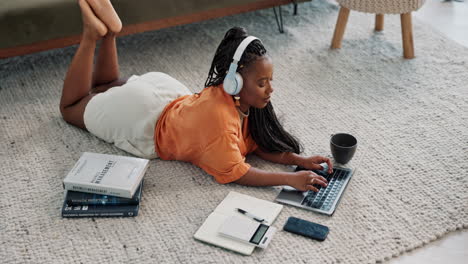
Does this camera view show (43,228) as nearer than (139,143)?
Yes

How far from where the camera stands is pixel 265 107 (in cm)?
190

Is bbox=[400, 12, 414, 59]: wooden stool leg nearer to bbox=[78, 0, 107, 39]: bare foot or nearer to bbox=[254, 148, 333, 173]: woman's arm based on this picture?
bbox=[254, 148, 333, 173]: woman's arm

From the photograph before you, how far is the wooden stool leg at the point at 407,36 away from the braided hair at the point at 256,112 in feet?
2.96

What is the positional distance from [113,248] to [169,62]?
119 cm

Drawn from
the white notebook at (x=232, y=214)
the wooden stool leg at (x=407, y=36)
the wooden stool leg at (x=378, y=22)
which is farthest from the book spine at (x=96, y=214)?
the wooden stool leg at (x=378, y=22)

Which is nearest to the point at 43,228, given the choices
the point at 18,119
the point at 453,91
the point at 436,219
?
the point at 18,119

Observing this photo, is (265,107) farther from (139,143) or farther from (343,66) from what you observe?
(343,66)

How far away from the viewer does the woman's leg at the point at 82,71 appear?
2.01 m

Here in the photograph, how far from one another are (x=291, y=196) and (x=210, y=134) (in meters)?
0.31

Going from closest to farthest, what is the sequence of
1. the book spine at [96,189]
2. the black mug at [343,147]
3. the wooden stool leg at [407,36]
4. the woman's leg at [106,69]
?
the book spine at [96,189] → the black mug at [343,147] → the woman's leg at [106,69] → the wooden stool leg at [407,36]

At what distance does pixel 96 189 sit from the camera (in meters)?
1.70

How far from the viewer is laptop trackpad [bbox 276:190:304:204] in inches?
69.1

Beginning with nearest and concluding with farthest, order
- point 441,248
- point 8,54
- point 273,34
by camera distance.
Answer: point 441,248
point 8,54
point 273,34

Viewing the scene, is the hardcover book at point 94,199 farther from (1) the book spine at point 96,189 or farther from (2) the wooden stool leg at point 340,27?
(2) the wooden stool leg at point 340,27
